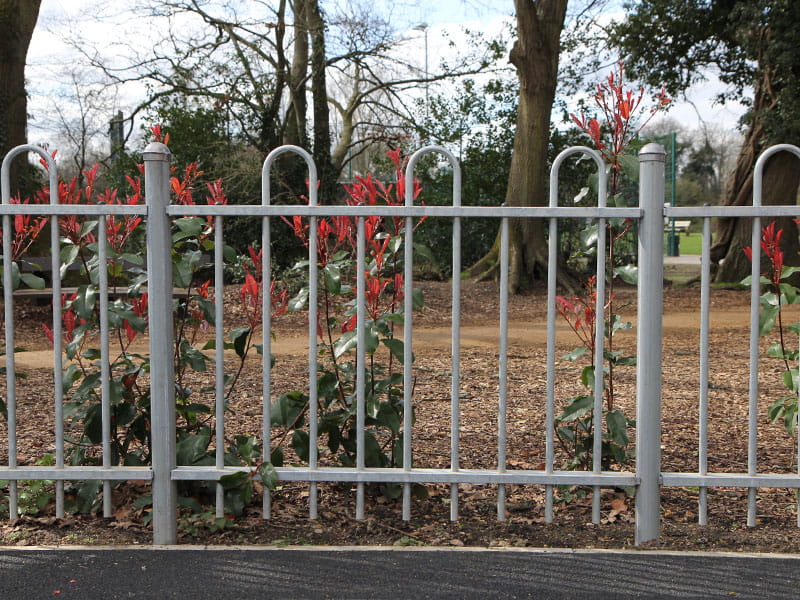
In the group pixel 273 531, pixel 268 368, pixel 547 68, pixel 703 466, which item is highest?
pixel 547 68

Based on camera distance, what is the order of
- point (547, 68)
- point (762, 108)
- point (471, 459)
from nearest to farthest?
point (471, 459), point (547, 68), point (762, 108)

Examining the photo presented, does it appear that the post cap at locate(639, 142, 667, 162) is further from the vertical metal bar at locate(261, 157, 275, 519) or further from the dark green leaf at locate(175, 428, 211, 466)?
the dark green leaf at locate(175, 428, 211, 466)

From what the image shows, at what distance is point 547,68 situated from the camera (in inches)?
571

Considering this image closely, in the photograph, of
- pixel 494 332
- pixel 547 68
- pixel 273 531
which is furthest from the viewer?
pixel 547 68

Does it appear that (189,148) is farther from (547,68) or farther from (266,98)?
(547,68)

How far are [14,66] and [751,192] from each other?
13.8 metres

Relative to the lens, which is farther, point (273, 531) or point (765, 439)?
point (765, 439)

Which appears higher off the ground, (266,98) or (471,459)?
(266,98)

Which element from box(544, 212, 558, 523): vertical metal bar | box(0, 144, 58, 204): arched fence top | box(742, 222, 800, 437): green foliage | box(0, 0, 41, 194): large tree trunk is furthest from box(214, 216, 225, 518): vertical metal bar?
box(0, 0, 41, 194): large tree trunk

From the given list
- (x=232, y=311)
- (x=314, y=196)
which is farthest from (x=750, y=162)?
(x=314, y=196)

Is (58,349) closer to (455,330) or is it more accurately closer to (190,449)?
(190,449)

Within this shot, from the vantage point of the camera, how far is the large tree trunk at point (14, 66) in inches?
473

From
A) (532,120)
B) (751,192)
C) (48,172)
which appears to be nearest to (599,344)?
(48,172)

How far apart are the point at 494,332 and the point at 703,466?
7023 mm
